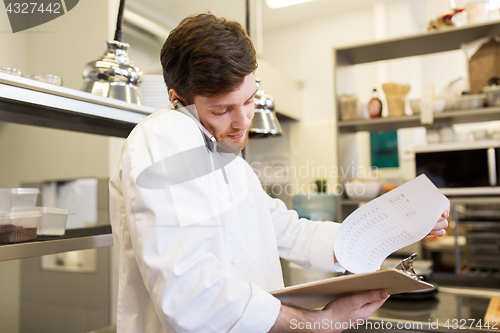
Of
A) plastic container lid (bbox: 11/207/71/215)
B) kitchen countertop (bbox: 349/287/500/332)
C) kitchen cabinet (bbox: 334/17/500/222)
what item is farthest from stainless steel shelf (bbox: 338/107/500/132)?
plastic container lid (bbox: 11/207/71/215)

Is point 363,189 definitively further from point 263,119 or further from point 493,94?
point 263,119

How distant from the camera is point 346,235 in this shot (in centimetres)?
89

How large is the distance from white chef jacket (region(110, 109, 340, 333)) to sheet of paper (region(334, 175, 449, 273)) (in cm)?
25

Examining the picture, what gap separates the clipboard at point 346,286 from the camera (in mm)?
685

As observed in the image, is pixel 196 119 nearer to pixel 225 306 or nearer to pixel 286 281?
pixel 225 306

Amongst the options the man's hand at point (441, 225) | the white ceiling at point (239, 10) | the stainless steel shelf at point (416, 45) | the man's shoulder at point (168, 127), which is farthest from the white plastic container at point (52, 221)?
the white ceiling at point (239, 10)

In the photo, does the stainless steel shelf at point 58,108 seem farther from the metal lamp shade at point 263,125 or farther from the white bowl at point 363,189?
the white bowl at point 363,189

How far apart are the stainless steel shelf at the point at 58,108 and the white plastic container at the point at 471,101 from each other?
1.62 meters

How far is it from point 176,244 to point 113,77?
673mm

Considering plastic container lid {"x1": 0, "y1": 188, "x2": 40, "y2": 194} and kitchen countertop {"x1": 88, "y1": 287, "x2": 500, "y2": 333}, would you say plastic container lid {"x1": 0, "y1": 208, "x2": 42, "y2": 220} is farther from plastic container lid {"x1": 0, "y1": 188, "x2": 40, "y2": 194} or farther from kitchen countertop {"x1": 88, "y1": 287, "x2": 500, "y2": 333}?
kitchen countertop {"x1": 88, "y1": 287, "x2": 500, "y2": 333}

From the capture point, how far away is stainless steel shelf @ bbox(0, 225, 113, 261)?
0.84 m

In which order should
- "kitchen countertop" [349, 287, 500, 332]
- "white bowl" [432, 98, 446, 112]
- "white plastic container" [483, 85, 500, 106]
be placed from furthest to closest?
"white bowl" [432, 98, 446, 112], "white plastic container" [483, 85, 500, 106], "kitchen countertop" [349, 287, 500, 332]

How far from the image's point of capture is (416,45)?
220cm

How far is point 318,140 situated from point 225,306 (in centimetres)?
363
